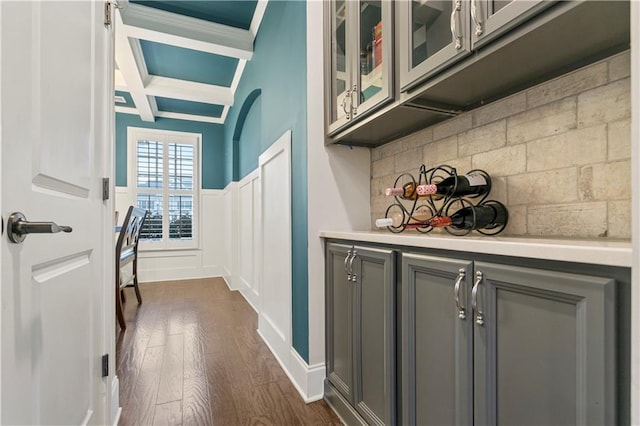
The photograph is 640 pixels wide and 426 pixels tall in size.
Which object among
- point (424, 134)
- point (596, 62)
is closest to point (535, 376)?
point (596, 62)

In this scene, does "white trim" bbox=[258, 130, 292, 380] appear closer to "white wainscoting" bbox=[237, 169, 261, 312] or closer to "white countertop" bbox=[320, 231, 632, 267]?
"white wainscoting" bbox=[237, 169, 261, 312]

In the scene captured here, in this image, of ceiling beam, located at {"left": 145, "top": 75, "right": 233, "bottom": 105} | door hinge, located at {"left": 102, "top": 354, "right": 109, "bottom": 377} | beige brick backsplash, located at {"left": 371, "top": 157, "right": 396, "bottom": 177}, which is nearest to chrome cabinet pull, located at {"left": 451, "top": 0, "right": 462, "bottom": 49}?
beige brick backsplash, located at {"left": 371, "top": 157, "right": 396, "bottom": 177}

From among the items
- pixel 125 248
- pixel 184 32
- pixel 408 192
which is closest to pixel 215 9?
pixel 184 32

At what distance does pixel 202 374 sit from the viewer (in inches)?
72.5

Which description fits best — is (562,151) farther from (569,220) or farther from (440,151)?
(440,151)

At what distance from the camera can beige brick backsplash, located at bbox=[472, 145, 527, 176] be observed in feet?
3.51

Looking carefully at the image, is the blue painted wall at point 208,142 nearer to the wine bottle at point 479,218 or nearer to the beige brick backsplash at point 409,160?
the beige brick backsplash at point 409,160

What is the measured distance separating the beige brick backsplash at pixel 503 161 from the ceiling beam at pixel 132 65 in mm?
2730

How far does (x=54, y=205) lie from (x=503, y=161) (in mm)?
1497

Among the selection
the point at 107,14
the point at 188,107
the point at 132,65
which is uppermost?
the point at 188,107

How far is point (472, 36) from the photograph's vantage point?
0.87m

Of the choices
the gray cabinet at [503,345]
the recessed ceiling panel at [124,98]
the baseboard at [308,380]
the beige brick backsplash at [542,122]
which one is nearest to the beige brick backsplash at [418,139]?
the beige brick backsplash at [542,122]

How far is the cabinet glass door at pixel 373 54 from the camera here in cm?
121

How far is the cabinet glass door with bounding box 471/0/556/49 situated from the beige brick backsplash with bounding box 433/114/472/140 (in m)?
0.45
